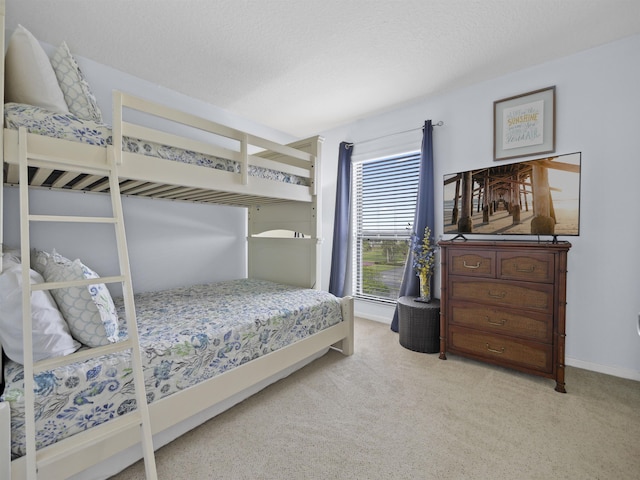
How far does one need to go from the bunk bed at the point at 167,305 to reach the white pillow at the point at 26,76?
145 millimetres

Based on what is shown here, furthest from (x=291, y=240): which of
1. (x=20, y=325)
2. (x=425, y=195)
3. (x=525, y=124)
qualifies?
(x=525, y=124)

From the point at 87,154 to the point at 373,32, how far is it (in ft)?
6.45

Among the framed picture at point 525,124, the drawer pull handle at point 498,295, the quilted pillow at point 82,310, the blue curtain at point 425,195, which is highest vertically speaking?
the framed picture at point 525,124

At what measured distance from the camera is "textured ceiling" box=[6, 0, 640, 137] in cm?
186

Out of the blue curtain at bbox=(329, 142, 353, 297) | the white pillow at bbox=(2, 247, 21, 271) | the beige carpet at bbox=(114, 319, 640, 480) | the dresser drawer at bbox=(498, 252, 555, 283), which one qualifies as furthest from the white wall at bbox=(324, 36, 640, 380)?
the white pillow at bbox=(2, 247, 21, 271)

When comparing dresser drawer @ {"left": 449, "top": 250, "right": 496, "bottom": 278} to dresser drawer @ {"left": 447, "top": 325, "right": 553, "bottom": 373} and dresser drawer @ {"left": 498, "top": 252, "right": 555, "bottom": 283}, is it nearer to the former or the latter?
dresser drawer @ {"left": 498, "top": 252, "right": 555, "bottom": 283}

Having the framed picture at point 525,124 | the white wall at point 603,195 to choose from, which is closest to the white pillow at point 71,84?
the framed picture at point 525,124

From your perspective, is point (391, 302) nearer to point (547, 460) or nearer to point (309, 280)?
point (309, 280)

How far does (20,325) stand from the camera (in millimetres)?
1144

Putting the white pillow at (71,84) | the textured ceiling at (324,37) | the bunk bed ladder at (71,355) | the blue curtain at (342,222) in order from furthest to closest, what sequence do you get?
the blue curtain at (342,222) → the textured ceiling at (324,37) → the white pillow at (71,84) → the bunk bed ladder at (71,355)

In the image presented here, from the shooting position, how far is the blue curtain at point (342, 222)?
3752 mm

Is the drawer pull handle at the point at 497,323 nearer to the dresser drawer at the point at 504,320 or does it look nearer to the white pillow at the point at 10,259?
the dresser drawer at the point at 504,320

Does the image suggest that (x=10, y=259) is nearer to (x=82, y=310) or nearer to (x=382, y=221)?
(x=82, y=310)

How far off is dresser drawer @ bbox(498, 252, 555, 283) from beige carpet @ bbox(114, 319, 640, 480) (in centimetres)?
77
